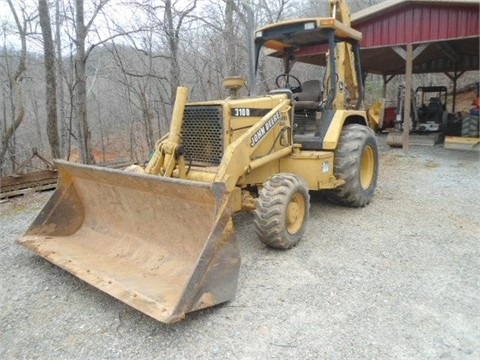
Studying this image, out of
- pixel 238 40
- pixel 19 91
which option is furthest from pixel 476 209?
pixel 19 91

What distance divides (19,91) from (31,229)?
764cm

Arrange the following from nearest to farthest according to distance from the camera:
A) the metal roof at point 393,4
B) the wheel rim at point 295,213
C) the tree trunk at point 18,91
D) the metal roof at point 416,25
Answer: the wheel rim at point 295,213 < the metal roof at point 393,4 < the metal roof at point 416,25 < the tree trunk at point 18,91

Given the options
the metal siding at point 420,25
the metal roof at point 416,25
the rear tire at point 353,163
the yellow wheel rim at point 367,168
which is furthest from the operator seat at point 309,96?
the metal siding at point 420,25

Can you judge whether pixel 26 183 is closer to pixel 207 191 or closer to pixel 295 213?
pixel 295 213

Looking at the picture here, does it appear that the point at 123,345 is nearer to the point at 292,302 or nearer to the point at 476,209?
the point at 292,302

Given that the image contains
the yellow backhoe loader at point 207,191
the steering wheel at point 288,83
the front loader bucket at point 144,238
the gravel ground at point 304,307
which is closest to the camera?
the gravel ground at point 304,307

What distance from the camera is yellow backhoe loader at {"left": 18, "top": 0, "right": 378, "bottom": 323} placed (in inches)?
124

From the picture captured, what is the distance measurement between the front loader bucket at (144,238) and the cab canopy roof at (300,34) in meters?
2.93

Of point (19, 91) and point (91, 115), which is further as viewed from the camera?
point (91, 115)

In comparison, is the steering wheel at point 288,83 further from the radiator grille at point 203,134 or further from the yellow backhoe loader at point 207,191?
the radiator grille at point 203,134

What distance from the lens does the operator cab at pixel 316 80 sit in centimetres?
527

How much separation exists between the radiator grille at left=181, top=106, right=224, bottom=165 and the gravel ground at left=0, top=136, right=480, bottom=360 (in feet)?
3.44

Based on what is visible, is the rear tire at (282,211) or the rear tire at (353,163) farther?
the rear tire at (353,163)

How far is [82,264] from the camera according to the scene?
357cm
